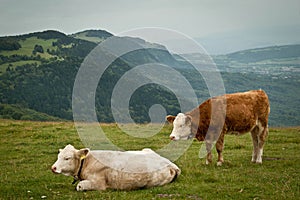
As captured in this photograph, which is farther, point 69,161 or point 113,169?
point 69,161

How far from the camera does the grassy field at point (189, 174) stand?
33.5ft

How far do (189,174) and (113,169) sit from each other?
10.2ft

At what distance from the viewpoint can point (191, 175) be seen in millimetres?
12625

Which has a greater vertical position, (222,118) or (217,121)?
(222,118)

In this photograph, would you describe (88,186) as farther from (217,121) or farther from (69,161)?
→ (217,121)

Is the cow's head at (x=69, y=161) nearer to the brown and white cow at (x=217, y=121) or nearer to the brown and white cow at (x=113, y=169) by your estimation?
the brown and white cow at (x=113, y=169)

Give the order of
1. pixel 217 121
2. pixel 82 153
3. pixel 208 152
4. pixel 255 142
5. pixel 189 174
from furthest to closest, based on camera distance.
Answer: pixel 255 142 → pixel 208 152 → pixel 217 121 → pixel 189 174 → pixel 82 153

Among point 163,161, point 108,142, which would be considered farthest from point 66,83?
point 163,161

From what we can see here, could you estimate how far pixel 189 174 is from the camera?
1277 cm

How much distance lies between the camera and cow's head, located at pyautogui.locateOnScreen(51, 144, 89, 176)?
11047 millimetres

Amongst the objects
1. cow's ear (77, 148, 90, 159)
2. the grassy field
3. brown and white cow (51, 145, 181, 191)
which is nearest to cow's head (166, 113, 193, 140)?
the grassy field

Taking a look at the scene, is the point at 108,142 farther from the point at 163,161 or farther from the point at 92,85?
the point at 92,85

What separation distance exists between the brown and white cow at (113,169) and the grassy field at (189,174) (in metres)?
0.32

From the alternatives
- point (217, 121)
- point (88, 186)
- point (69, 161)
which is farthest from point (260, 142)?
point (69, 161)
